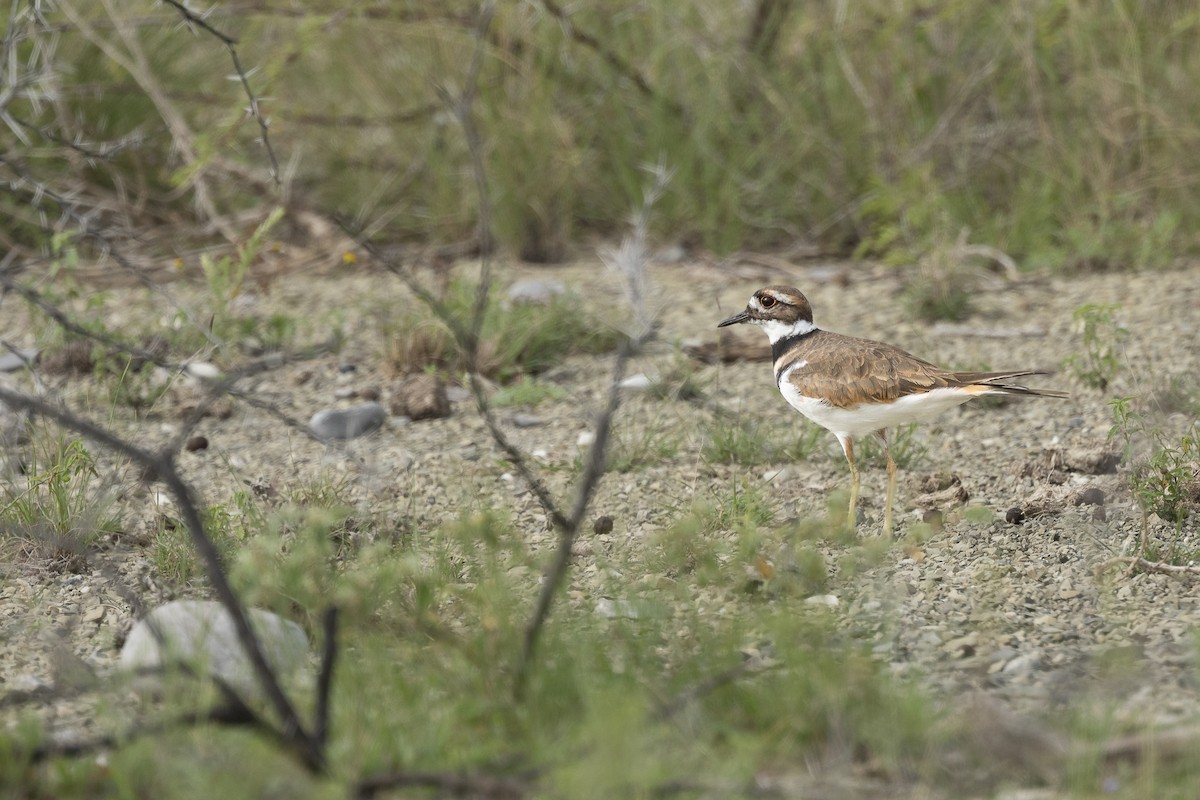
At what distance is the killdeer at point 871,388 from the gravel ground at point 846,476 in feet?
1.00

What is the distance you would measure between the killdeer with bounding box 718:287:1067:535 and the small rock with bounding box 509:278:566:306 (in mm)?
2055

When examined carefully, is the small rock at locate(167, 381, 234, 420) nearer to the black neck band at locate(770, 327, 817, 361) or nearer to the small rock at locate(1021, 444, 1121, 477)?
the black neck band at locate(770, 327, 817, 361)

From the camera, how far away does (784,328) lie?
511cm

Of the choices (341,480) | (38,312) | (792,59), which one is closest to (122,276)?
(38,312)

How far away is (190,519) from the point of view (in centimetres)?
262

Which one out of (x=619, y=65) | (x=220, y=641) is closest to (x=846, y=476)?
(x=220, y=641)

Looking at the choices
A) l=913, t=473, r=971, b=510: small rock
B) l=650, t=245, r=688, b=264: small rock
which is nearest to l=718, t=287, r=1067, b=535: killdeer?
l=913, t=473, r=971, b=510: small rock

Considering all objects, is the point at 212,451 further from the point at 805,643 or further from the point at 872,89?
the point at 872,89

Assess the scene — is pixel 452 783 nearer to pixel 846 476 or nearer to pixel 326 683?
pixel 326 683

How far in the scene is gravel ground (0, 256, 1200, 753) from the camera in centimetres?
338

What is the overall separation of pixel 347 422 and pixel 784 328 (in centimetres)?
179

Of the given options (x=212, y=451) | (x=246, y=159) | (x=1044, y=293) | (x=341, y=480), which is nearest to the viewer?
(x=341, y=480)

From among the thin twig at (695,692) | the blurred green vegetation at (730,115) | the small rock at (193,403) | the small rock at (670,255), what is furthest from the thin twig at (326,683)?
the small rock at (670,255)

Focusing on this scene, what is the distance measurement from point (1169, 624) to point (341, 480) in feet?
8.97
